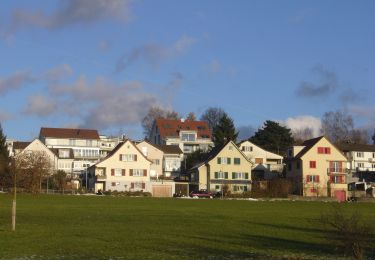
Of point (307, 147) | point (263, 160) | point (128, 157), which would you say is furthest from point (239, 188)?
point (128, 157)

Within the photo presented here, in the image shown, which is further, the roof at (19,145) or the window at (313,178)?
the roof at (19,145)

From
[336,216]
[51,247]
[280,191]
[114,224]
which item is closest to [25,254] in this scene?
[51,247]

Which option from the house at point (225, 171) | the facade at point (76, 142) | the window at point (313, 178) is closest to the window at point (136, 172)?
the house at point (225, 171)

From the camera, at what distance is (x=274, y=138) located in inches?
5359

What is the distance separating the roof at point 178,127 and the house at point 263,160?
66.9 feet

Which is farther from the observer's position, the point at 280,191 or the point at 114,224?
the point at 280,191

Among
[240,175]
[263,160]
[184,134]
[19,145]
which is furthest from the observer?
[184,134]

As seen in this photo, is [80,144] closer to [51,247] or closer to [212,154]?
[212,154]

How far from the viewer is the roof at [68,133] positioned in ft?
456

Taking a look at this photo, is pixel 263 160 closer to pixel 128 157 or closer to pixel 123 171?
pixel 128 157

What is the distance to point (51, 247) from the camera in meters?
21.6

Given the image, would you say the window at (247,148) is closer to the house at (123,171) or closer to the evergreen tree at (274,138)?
the evergreen tree at (274,138)

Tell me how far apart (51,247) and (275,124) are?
115 metres

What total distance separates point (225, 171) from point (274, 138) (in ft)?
104
